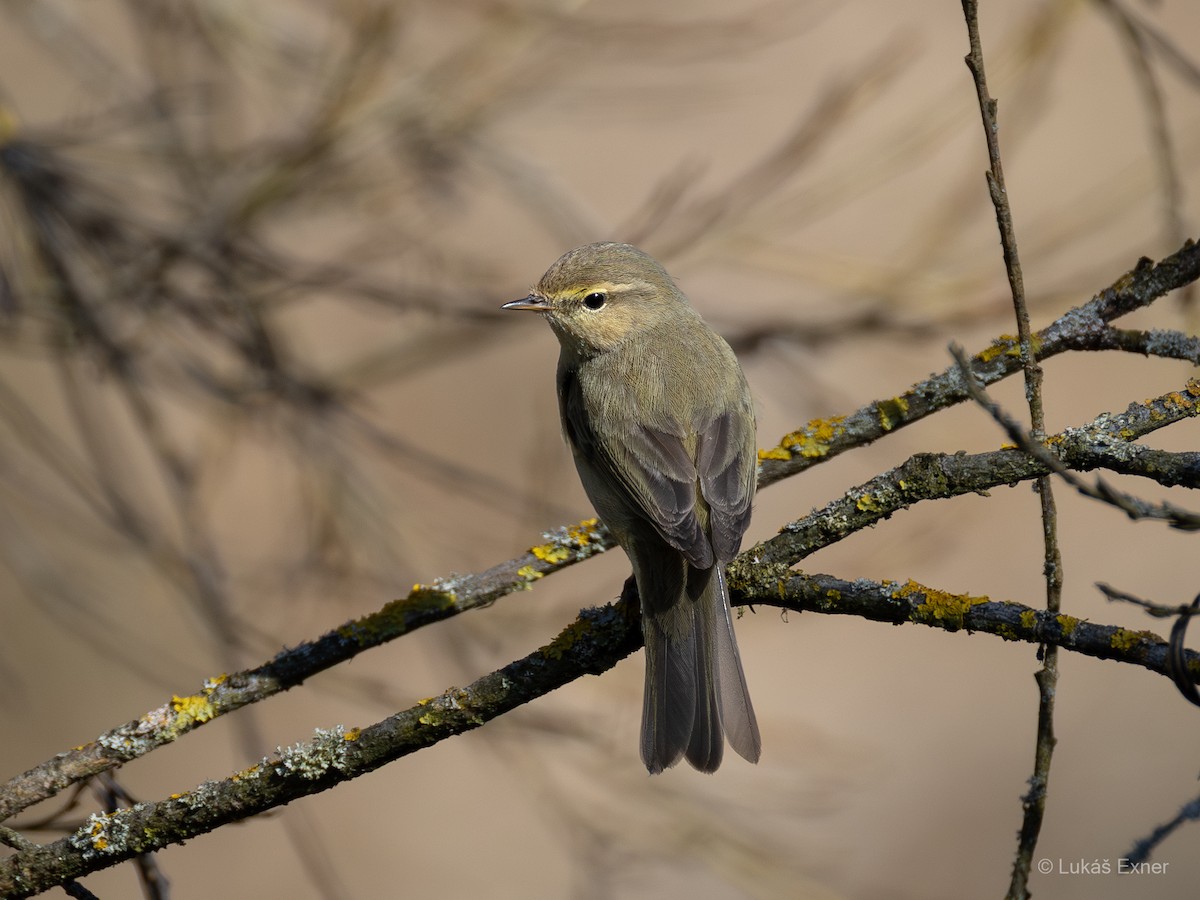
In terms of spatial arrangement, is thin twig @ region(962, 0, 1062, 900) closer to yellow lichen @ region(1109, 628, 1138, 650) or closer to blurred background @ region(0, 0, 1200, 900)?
yellow lichen @ region(1109, 628, 1138, 650)

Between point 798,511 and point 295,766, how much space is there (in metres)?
5.48

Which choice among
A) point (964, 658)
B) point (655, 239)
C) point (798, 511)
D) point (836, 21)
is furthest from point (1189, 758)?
point (836, 21)

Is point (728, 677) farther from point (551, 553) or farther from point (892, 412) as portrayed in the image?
point (892, 412)

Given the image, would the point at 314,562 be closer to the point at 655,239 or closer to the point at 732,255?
the point at 732,255

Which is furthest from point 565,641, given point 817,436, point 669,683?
point 817,436

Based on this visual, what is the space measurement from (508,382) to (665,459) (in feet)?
14.7

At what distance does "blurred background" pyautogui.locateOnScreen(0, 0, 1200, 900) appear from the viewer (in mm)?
4172

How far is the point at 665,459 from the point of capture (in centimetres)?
343

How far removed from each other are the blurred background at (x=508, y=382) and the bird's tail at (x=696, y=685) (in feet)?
3.07

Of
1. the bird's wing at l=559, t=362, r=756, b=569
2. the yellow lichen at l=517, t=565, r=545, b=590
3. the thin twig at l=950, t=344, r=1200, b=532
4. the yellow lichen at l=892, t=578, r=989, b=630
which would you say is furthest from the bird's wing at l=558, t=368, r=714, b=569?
the thin twig at l=950, t=344, r=1200, b=532

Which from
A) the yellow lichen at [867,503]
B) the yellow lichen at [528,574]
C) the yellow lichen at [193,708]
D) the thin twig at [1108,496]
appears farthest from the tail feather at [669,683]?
the thin twig at [1108,496]

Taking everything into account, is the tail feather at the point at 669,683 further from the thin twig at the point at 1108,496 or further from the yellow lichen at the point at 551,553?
the thin twig at the point at 1108,496

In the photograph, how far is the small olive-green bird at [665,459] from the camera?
10.1 feet

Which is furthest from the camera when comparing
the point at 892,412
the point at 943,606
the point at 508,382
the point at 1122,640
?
the point at 508,382
